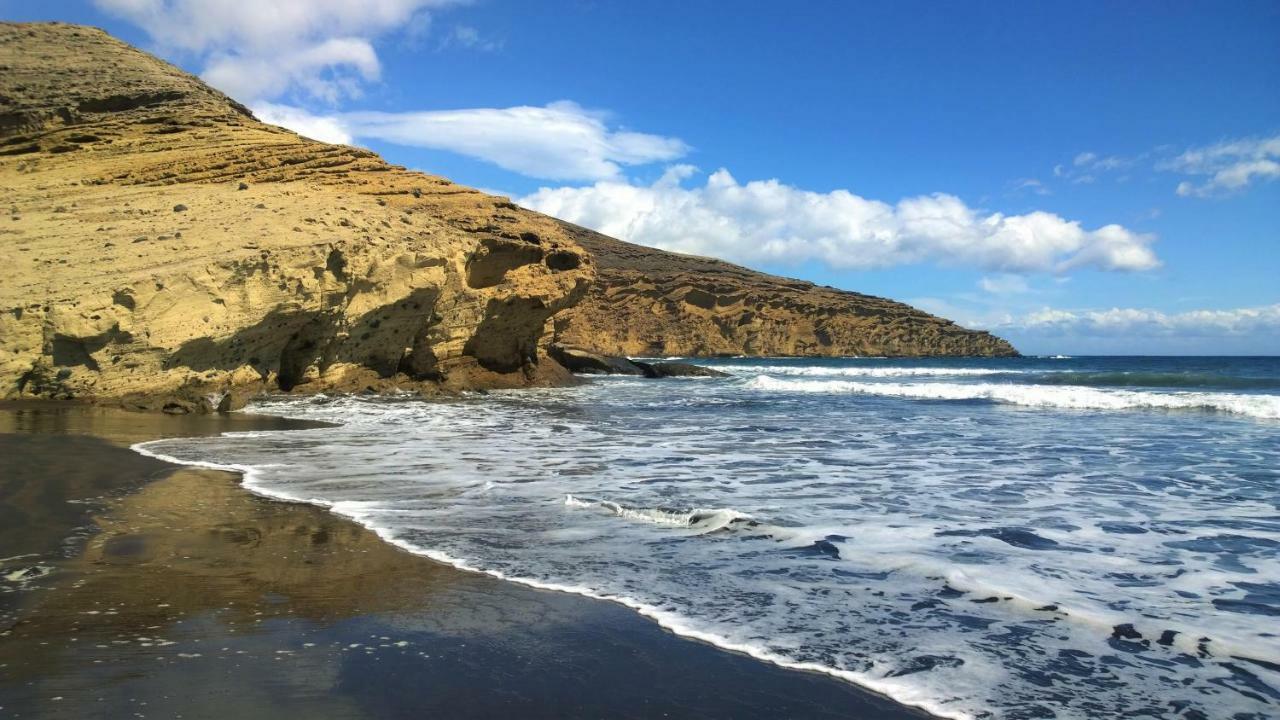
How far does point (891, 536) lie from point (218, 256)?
548 inches

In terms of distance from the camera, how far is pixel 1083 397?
2042 cm

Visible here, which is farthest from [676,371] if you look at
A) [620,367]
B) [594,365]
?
[594,365]

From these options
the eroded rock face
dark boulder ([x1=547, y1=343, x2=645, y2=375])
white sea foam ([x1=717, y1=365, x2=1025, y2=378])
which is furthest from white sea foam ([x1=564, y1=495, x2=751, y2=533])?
white sea foam ([x1=717, y1=365, x2=1025, y2=378])

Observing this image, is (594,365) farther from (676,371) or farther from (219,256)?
(219,256)

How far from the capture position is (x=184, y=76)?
2367cm

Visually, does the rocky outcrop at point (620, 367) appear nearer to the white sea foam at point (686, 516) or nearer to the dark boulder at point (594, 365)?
the dark boulder at point (594, 365)

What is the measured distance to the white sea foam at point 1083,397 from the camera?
1759cm

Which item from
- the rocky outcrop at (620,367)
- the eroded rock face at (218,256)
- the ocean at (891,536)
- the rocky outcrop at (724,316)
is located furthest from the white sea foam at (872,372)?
the ocean at (891,536)

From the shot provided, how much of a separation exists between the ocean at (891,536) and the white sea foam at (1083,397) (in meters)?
6.19

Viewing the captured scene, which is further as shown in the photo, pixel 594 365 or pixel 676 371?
pixel 594 365

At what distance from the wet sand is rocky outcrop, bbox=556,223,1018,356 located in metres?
60.8

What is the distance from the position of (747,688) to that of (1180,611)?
2459mm

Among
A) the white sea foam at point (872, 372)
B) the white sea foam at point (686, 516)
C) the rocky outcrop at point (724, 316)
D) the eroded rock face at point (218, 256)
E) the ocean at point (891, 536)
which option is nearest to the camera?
the ocean at point (891, 536)

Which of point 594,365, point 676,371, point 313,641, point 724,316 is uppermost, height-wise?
point 724,316
